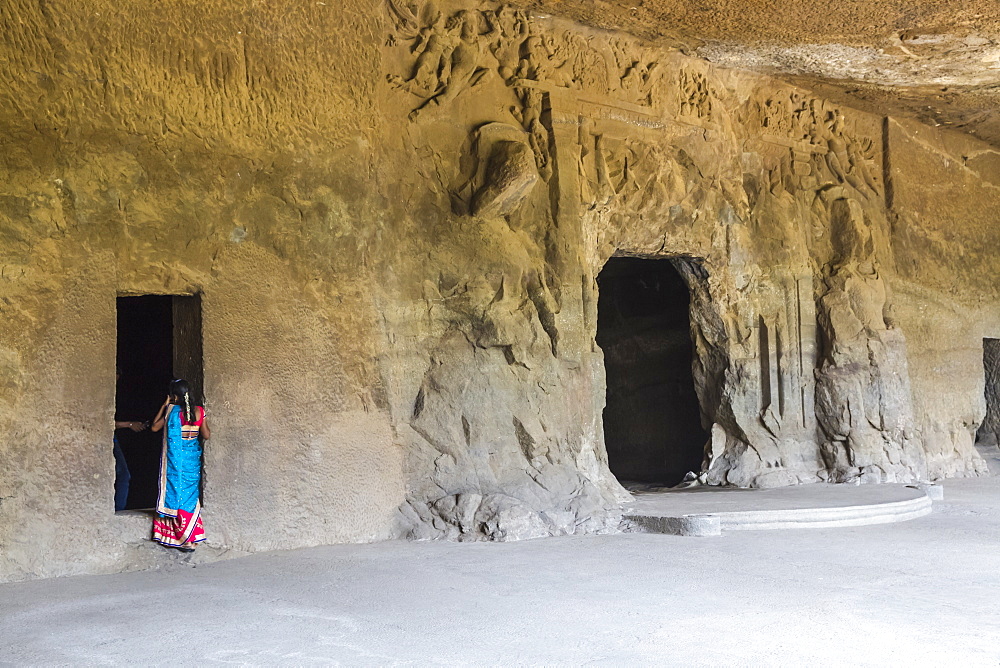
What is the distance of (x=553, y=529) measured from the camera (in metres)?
6.58

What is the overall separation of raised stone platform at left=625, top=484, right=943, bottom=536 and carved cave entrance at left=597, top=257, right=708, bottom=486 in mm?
2373

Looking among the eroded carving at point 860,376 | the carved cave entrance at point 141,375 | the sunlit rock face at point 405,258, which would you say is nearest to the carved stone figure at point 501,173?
the sunlit rock face at point 405,258

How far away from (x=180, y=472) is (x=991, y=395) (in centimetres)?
1029

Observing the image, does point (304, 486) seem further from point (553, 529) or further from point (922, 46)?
point (922, 46)

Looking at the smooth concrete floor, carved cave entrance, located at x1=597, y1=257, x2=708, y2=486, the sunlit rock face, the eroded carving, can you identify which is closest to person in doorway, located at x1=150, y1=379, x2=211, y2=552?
the sunlit rock face

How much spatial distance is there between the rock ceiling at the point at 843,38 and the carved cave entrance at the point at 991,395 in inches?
141

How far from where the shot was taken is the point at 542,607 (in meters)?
4.39

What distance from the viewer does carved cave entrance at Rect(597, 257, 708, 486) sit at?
10.8m

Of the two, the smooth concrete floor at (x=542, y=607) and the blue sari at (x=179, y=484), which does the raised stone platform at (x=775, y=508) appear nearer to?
the smooth concrete floor at (x=542, y=607)

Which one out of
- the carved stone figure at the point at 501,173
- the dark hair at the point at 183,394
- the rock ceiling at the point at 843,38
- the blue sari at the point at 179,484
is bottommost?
the blue sari at the point at 179,484

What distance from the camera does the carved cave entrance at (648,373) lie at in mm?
10766

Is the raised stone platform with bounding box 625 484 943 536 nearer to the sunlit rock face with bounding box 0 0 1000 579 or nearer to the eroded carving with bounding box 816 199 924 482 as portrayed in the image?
the sunlit rock face with bounding box 0 0 1000 579

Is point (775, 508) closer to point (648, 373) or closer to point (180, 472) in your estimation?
point (180, 472)

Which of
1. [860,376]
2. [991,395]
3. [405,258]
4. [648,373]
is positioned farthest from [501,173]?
[991,395]
